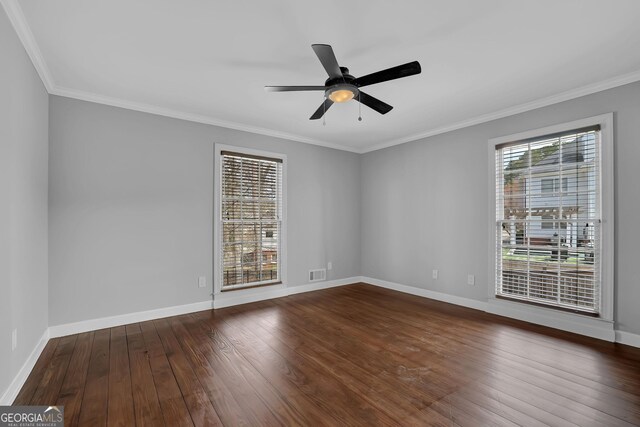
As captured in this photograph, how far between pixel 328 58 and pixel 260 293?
3.60 meters

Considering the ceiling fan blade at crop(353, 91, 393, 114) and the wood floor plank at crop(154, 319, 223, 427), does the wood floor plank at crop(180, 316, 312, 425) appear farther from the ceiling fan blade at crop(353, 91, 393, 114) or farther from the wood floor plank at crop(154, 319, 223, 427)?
the ceiling fan blade at crop(353, 91, 393, 114)

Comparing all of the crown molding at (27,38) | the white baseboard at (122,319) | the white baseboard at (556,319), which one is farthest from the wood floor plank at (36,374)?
the white baseboard at (556,319)

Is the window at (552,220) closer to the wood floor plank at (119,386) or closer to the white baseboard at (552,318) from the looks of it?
the white baseboard at (552,318)

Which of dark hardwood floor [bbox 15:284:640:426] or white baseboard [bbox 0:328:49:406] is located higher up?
white baseboard [bbox 0:328:49:406]

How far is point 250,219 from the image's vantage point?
4598 mm

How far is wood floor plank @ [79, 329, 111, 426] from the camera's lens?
1.90 metres

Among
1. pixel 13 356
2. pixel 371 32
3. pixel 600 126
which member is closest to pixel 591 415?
pixel 600 126

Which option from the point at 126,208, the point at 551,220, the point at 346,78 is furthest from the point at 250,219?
the point at 551,220

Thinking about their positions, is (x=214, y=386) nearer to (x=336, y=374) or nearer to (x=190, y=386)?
(x=190, y=386)

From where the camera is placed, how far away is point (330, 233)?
5539mm

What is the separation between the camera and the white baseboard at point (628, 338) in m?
2.91

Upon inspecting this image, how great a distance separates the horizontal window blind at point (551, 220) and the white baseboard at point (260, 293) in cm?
279

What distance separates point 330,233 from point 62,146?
393 centimetres

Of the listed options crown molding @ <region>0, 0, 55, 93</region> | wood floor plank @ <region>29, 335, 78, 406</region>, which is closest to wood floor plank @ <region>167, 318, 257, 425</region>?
wood floor plank @ <region>29, 335, 78, 406</region>
